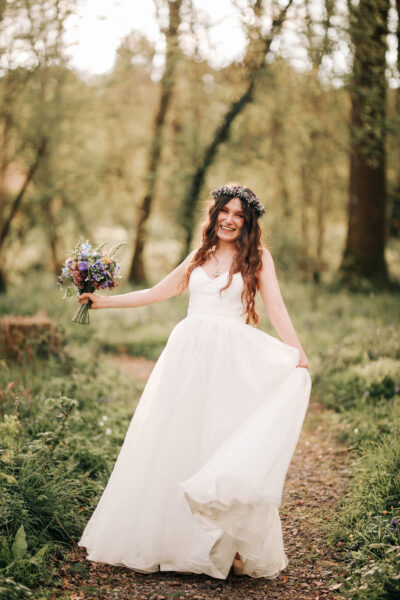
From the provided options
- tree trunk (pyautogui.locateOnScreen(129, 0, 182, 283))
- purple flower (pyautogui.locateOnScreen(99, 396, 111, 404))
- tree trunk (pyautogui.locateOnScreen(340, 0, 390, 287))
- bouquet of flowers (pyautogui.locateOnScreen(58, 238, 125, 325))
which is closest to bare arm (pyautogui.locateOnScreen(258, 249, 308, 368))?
bouquet of flowers (pyautogui.locateOnScreen(58, 238, 125, 325))

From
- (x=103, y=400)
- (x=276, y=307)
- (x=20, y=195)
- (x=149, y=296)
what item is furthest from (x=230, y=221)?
(x=20, y=195)

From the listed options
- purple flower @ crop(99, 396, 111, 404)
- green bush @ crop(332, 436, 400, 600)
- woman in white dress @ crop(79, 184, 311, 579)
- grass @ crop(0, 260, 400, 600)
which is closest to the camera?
green bush @ crop(332, 436, 400, 600)

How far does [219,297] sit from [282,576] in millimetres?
1941

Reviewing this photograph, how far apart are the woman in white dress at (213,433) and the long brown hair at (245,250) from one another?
0.03 ft

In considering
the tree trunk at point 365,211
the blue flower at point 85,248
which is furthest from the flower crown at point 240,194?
the tree trunk at point 365,211

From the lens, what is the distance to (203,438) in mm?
3670

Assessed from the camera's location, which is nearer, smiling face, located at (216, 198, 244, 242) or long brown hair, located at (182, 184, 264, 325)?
long brown hair, located at (182, 184, 264, 325)

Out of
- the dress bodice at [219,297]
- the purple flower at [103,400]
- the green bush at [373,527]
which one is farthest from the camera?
the purple flower at [103,400]

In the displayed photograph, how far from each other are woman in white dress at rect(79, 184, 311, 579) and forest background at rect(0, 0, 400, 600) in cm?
55

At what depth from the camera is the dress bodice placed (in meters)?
3.92

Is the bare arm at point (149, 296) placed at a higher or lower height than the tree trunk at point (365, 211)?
lower

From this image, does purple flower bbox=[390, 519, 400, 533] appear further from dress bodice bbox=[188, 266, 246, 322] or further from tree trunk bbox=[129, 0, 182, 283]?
tree trunk bbox=[129, 0, 182, 283]

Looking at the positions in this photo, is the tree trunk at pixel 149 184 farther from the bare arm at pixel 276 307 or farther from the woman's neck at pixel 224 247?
the bare arm at pixel 276 307

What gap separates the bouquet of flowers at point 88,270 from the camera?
412 cm
